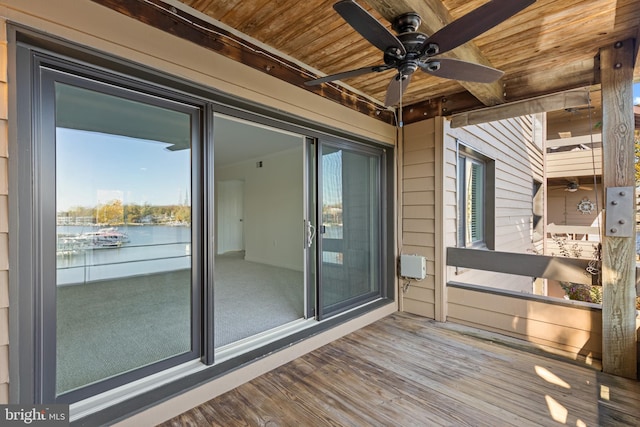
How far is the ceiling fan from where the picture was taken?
4.13 feet

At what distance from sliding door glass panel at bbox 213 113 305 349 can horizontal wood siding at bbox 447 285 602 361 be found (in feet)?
6.29

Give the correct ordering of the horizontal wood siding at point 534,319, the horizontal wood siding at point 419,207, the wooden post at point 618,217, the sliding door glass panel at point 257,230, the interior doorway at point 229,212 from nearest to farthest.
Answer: the wooden post at point 618,217, the horizontal wood siding at point 534,319, the sliding door glass panel at point 257,230, the horizontal wood siding at point 419,207, the interior doorway at point 229,212

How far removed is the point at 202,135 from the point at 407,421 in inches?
94.8

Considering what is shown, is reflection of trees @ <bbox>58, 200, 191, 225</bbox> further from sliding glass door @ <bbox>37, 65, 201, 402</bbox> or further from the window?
the window

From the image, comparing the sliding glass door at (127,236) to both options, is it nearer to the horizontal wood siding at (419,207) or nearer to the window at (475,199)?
the horizontal wood siding at (419,207)

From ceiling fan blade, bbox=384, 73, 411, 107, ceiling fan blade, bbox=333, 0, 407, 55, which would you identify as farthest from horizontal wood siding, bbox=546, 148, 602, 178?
ceiling fan blade, bbox=333, 0, 407, 55

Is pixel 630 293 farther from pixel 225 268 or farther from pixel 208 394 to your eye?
pixel 225 268

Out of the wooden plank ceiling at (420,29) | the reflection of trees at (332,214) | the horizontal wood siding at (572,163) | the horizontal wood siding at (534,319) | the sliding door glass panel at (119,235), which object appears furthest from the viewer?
the horizontal wood siding at (572,163)

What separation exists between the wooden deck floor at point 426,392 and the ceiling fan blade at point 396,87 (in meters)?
2.20

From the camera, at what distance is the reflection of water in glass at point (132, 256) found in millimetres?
1665

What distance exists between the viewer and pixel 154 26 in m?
1.77

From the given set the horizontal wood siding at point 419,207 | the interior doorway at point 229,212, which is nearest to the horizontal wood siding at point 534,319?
the horizontal wood siding at point 419,207

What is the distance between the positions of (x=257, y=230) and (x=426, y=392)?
5.51m

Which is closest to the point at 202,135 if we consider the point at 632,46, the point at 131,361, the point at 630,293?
the point at 131,361
